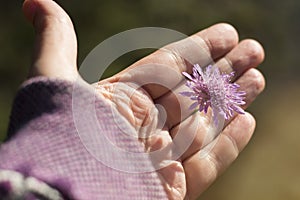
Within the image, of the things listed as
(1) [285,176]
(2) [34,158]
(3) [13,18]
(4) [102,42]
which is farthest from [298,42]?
(2) [34,158]

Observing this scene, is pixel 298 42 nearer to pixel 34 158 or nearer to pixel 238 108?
pixel 238 108

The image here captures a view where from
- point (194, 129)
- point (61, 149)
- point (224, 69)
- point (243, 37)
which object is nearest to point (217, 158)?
point (194, 129)

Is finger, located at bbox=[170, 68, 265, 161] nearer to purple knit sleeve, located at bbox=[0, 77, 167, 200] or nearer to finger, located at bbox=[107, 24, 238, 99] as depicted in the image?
finger, located at bbox=[107, 24, 238, 99]

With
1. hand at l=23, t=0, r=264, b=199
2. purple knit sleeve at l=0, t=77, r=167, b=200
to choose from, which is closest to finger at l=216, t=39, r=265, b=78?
hand at l=23, t=0, r=264, b=199

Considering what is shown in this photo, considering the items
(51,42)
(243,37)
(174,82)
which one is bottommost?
(243,37)

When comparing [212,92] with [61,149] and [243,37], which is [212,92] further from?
[243,37]
